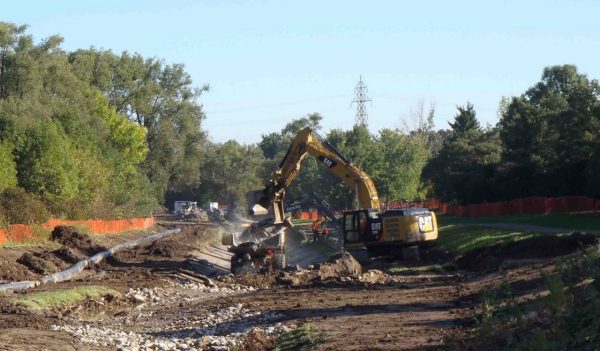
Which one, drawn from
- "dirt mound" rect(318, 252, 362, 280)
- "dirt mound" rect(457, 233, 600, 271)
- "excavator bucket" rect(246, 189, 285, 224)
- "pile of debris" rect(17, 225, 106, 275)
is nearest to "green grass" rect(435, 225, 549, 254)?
"dirt mound" rect(457, 233, 600, 271)

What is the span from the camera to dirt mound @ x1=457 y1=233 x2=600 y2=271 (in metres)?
34.8

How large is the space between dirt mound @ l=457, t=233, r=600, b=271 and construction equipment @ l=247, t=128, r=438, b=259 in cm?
232

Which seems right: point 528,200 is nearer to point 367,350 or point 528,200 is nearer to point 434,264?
point 434,264

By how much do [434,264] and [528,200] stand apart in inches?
1183

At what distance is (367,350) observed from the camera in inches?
653

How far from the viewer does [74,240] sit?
5378cm

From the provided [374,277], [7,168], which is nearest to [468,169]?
[7,168]

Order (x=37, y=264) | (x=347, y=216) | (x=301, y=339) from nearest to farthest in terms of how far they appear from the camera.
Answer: (x=301, y=339)
(x=37, y=264)
(x=347, y=216)

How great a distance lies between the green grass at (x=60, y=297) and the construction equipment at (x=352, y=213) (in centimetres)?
1131

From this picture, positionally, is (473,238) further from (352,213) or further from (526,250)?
(526,250)

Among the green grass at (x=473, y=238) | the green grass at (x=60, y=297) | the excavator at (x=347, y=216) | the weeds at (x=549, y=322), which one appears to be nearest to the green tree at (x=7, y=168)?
the excavator at (x=347, y=216)

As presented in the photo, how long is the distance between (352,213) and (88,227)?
30897 millimetres

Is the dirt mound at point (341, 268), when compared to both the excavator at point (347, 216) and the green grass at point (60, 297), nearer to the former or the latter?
the excavator at point (347, 216)

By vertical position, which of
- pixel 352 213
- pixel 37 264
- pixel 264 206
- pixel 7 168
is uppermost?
pixel 7 168
